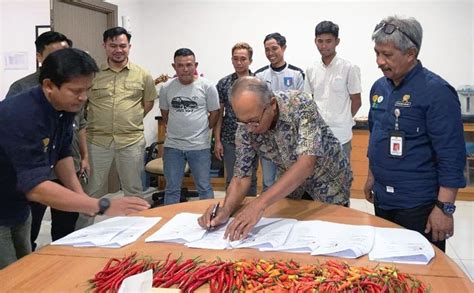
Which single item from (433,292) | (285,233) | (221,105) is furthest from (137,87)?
(433,292)

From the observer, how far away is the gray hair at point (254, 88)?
1.69 meters

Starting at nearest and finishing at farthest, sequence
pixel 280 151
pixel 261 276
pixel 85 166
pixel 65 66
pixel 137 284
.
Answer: pixel 137 284 < pixel 261 276 < pixel 65 66 < pixel 280 151 < pixel 85 166

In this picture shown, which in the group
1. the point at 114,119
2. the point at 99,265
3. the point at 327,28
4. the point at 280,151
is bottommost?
the point at 99,265

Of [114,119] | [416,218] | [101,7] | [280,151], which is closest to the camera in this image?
[416,218]

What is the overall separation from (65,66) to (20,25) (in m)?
2.92

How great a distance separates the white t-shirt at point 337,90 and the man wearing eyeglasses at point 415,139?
1.64m

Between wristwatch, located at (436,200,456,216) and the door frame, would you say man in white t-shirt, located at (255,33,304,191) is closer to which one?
the door frame

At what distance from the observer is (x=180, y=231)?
169cm

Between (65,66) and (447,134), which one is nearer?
(65,66)

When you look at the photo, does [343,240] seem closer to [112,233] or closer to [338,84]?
[112,233]

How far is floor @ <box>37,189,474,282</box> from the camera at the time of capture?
3.08 metres

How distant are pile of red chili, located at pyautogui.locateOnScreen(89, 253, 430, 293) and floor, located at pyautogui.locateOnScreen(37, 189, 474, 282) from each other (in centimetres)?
189

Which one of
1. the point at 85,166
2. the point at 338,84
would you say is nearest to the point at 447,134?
the point at 338,84

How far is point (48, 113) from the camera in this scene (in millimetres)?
1569
